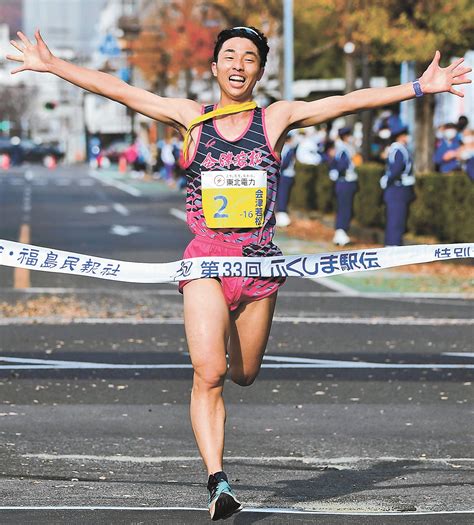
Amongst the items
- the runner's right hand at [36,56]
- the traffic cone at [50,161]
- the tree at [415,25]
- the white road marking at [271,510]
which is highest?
the tree at [415,25]

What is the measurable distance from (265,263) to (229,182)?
361 mm

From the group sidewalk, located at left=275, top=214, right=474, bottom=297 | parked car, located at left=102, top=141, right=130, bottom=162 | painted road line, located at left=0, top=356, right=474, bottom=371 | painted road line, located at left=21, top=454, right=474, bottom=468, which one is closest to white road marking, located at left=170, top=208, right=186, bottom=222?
sidewalk, located at left=275, top=214, right=474, bottom=297

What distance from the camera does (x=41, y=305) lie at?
17.5 meters

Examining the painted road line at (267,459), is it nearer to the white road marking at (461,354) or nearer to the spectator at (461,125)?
the white road marking at (461,354)

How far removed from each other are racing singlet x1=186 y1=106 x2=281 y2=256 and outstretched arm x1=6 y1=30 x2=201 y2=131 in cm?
15

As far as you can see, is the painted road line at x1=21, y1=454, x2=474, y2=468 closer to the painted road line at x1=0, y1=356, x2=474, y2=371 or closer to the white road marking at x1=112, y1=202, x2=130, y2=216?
the painted road line at x1=0, y1=356, x2=474, y2=371

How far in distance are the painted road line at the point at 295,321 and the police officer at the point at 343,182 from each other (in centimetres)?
1081

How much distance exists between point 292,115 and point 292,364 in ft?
19.4

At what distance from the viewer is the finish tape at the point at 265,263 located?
7332 millimetres

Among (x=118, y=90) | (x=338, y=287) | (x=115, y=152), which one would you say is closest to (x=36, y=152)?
(x=115, y=152)

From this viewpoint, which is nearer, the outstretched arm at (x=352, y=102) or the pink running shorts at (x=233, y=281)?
the pink running shorts at (x=233, y=281)

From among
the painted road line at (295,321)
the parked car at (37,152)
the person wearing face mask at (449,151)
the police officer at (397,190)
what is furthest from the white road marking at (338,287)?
the parked car at (37,152)

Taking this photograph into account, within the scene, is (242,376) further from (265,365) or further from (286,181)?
(286,181)

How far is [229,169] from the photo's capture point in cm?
704
